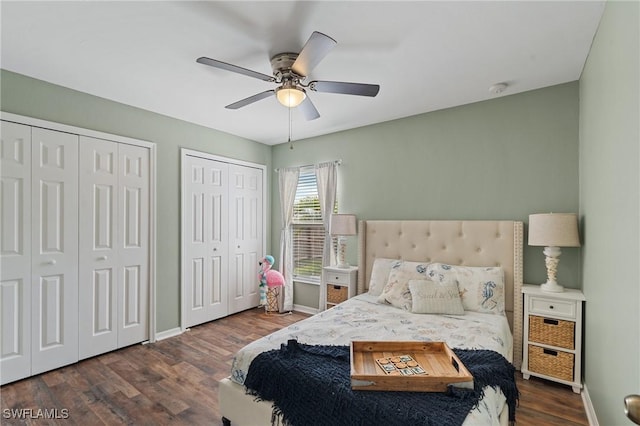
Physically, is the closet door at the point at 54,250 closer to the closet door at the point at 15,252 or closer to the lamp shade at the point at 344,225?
the closet door at the point at 15,252

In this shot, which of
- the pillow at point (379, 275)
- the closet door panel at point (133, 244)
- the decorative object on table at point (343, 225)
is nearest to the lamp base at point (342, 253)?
the decorative object on table at point (343, 225)

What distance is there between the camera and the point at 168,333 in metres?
3.60

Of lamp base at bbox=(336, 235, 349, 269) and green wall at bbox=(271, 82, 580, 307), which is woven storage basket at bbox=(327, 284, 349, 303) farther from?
green wall at bbox=(271, 82, 580, 307)

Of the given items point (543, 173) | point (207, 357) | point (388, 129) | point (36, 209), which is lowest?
point (207, 357)

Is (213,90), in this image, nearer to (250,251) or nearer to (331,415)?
(250,251)

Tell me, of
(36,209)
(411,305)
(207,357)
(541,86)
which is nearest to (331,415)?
(411,305)

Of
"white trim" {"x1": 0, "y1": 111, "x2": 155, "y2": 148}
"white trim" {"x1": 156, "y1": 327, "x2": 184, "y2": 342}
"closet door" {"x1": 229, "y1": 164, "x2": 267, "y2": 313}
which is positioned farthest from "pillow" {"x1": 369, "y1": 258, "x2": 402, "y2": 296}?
"white trim" {"x1": 0, "y1": 111, "x2": 155, "y2": 148}

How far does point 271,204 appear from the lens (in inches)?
198

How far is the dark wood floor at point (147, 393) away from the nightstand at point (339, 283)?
1261mm

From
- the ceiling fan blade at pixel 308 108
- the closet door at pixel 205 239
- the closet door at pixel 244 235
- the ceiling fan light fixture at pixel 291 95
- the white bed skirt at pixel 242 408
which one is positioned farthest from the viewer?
the closet door at pixel 244 235

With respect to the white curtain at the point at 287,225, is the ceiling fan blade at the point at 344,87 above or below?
above

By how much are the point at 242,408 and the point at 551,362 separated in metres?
2.45

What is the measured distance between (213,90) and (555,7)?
8.79 ft

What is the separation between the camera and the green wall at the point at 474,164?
273 cm
